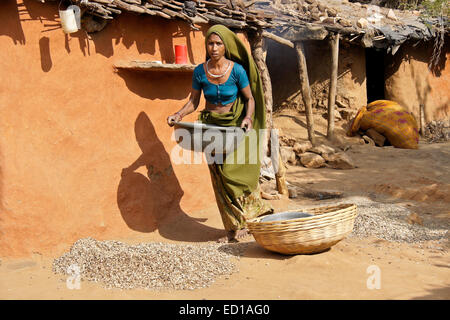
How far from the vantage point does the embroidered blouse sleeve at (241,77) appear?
4.27 m

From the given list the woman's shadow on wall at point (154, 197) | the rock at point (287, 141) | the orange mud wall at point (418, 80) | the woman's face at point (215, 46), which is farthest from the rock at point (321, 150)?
the woman's face at point (215, 46)

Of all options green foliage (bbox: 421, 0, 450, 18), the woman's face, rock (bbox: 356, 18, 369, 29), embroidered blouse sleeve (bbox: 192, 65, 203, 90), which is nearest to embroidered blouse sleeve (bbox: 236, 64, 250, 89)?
the woman's face

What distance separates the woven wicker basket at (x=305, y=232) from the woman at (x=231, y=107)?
0.58 metres

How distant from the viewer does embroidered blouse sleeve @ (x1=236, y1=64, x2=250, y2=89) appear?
14.0 feet

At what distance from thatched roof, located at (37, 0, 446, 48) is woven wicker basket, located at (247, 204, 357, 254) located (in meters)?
2.30

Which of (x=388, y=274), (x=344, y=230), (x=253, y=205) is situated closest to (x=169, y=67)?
(x=253, y=205)

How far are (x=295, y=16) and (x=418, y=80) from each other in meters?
3.78

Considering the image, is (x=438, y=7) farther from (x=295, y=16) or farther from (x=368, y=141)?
(x=295, y=16)

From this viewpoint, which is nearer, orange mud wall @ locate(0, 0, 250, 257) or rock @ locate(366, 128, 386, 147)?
orange mud wall @ locate(0, 0, 250, 257)

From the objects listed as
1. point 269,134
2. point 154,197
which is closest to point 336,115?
point 269,134

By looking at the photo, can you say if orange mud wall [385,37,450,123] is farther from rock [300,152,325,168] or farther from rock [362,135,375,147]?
rock [300,152,325,168]

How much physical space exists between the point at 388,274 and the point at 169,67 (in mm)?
2723

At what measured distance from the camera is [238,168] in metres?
4.36
